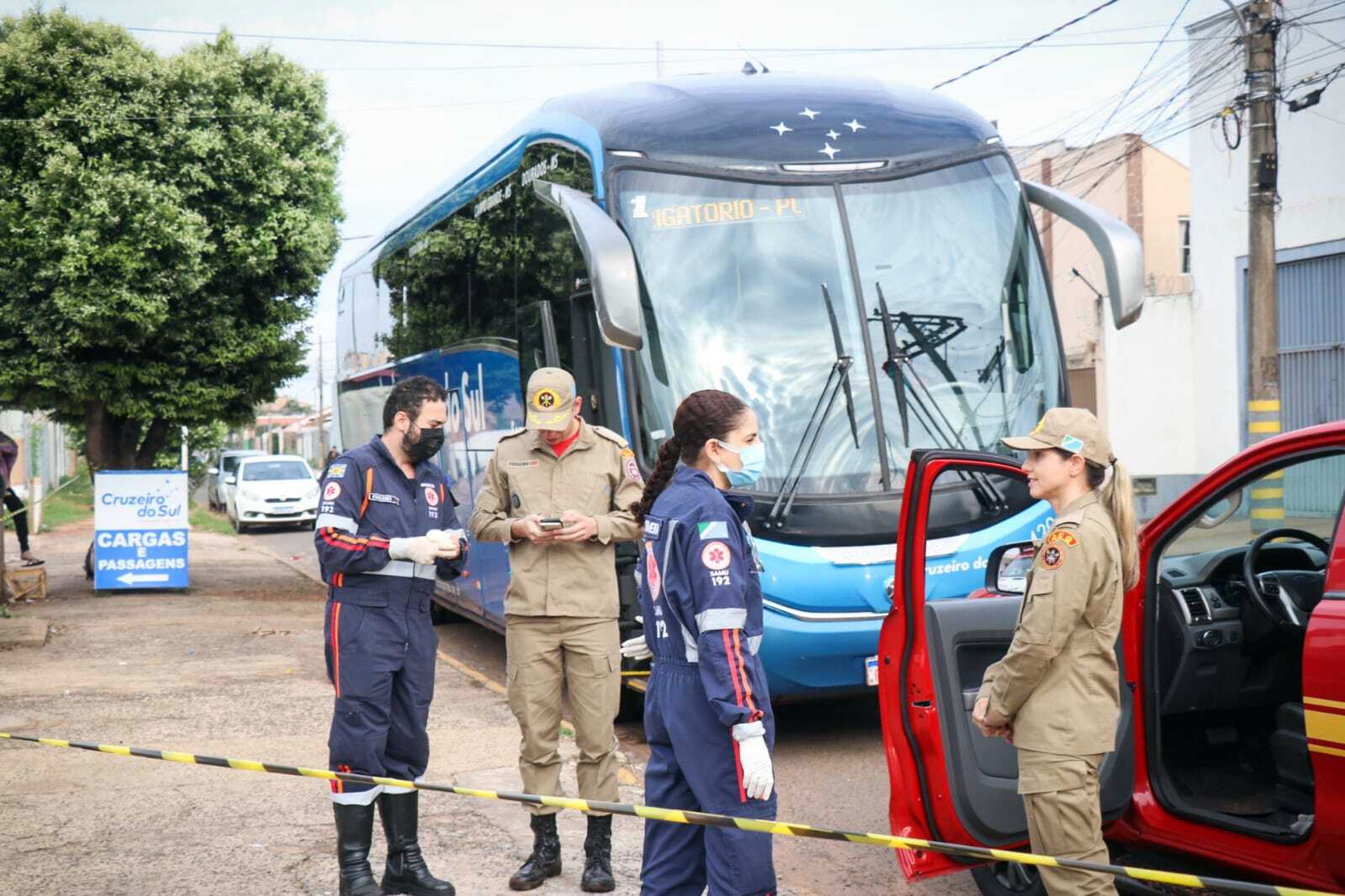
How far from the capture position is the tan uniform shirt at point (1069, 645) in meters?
3.68

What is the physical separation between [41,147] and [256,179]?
2057 mm

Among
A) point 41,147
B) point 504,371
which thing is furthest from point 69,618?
point 504,371

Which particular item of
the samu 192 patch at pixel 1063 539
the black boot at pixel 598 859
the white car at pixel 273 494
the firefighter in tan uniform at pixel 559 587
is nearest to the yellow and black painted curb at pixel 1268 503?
the samu 192 patch at pixel 1063 539

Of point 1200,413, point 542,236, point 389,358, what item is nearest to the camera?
point 542,236

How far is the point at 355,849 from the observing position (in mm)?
4844

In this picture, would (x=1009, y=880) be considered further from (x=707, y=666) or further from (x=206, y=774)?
(x=206, y=774)

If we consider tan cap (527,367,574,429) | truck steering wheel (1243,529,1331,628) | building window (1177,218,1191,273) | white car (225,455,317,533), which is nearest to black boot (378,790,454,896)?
tan cap (527,367,574,429)

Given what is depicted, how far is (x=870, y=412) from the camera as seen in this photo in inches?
277

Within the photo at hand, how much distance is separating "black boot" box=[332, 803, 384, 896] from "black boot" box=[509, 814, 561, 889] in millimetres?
513

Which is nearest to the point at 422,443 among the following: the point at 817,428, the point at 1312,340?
the point at 817,428

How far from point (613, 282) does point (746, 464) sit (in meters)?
2.90

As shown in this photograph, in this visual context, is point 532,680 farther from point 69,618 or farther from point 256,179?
point 256,179

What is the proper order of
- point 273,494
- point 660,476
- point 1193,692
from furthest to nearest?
point 273,494, point 1193,692, point 660,476

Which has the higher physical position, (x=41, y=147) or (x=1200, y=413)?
(x=41, y=147)
